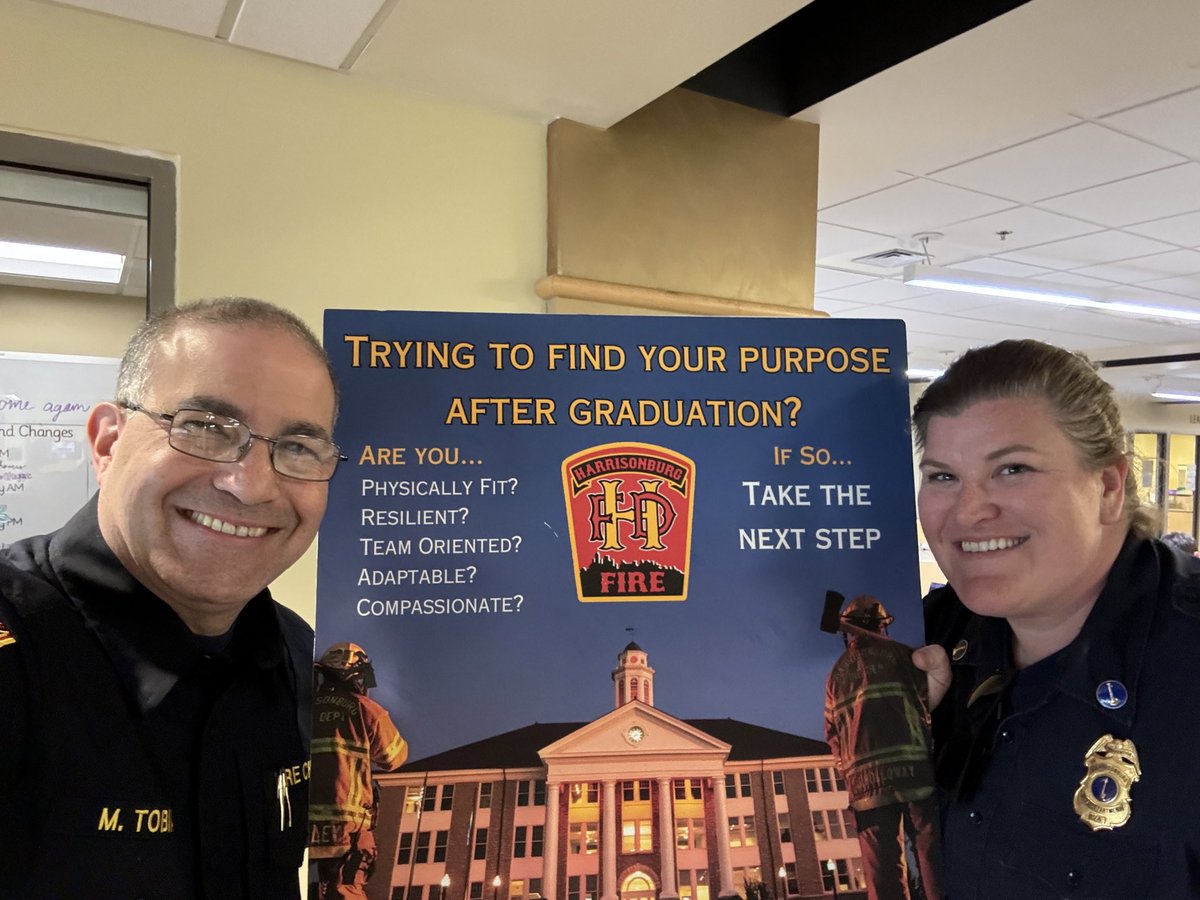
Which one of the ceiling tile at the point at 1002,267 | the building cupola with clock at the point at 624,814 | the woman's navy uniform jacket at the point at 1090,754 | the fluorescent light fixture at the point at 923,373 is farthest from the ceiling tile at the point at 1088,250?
the building cupola with clock at the point at 624,814

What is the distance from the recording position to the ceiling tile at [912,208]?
3828mm

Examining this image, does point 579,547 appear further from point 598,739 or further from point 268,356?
point 268,356

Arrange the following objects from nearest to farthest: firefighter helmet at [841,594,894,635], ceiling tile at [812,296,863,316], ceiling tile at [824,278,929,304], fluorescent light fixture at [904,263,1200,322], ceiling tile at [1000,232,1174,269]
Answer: firefighter helmet at [841,594,894,635], fluorescent light fixture at [904,263,1200,322], ceiling tile at [1000,232,1174,269], ceiling tile at [824,278,929,304], ceiling tile at [812,296,863,316]

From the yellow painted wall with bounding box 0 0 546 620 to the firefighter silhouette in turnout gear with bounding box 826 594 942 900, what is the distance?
156 cm

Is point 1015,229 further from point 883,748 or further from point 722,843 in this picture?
point 722,843

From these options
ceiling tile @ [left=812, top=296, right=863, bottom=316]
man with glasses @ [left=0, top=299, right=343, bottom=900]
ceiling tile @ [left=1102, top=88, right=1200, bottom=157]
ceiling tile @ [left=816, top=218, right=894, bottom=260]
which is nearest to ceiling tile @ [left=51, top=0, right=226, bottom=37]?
man with glasses @ [left=0, top=299, right=343, bottom=900]

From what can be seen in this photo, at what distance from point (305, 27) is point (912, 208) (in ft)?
9.36

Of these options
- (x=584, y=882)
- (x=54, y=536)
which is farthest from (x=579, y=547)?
(x=54, y=536)

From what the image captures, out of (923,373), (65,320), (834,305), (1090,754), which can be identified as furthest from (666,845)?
(923,373)

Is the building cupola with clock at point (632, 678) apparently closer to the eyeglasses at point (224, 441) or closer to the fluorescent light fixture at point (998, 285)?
the eyeglasses at point (224, 441)

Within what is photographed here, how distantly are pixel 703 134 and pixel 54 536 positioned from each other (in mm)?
2235

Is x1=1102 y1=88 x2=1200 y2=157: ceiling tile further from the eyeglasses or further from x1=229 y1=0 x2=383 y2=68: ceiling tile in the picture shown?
the eyeglasses

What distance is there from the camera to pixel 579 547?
1.28m

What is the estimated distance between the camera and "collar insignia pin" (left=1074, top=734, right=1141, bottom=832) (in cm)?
121
